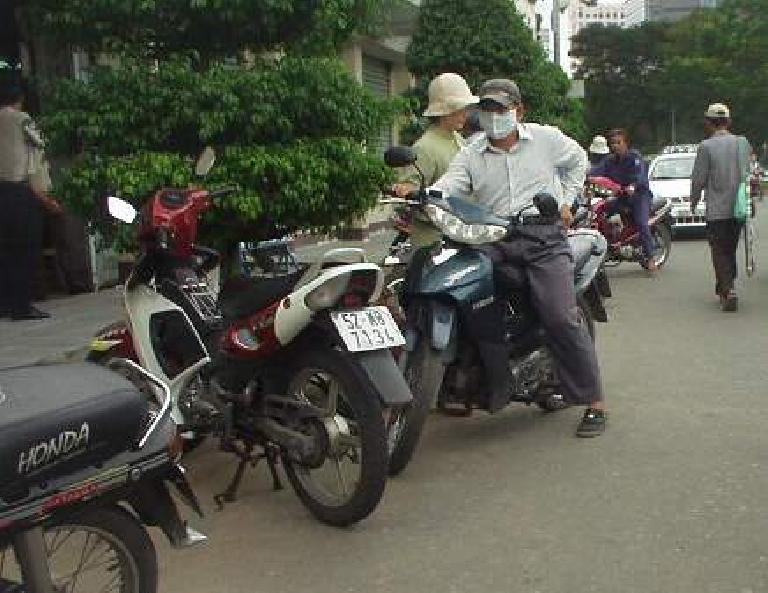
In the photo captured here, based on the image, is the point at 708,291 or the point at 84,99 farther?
the point at 708,291

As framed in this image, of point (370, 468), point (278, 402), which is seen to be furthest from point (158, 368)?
point (370, 468)

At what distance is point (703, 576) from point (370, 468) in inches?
48.9

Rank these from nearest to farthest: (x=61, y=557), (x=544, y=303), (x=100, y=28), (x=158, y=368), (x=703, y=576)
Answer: (x=61, y=557) → (x=703, y=576) → (x=158, y=368) → (x=544, y=303) → (x=100, y=28)

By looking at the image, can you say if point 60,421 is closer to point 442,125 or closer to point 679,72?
point 442,125

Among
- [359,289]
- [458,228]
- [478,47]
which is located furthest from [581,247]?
[478,47]

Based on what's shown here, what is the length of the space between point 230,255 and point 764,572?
408 centimetres

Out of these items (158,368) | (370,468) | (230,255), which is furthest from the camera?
(230,255)

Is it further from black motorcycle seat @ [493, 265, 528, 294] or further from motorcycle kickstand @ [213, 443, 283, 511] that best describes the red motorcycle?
motorcycle kickstand @ [213, 443, 283, 511]

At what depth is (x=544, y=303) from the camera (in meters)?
5.22

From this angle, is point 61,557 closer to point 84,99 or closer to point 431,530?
point 431,530

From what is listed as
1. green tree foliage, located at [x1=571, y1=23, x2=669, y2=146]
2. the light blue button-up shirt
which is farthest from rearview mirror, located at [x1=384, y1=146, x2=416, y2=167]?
green tree foliage, located at [x1=571, y1=23, x2=669, y2=146]

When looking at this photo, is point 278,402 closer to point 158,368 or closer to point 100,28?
point 158,368

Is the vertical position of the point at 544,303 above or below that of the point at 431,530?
above

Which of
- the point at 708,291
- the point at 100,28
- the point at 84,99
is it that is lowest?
the point at 708,291
